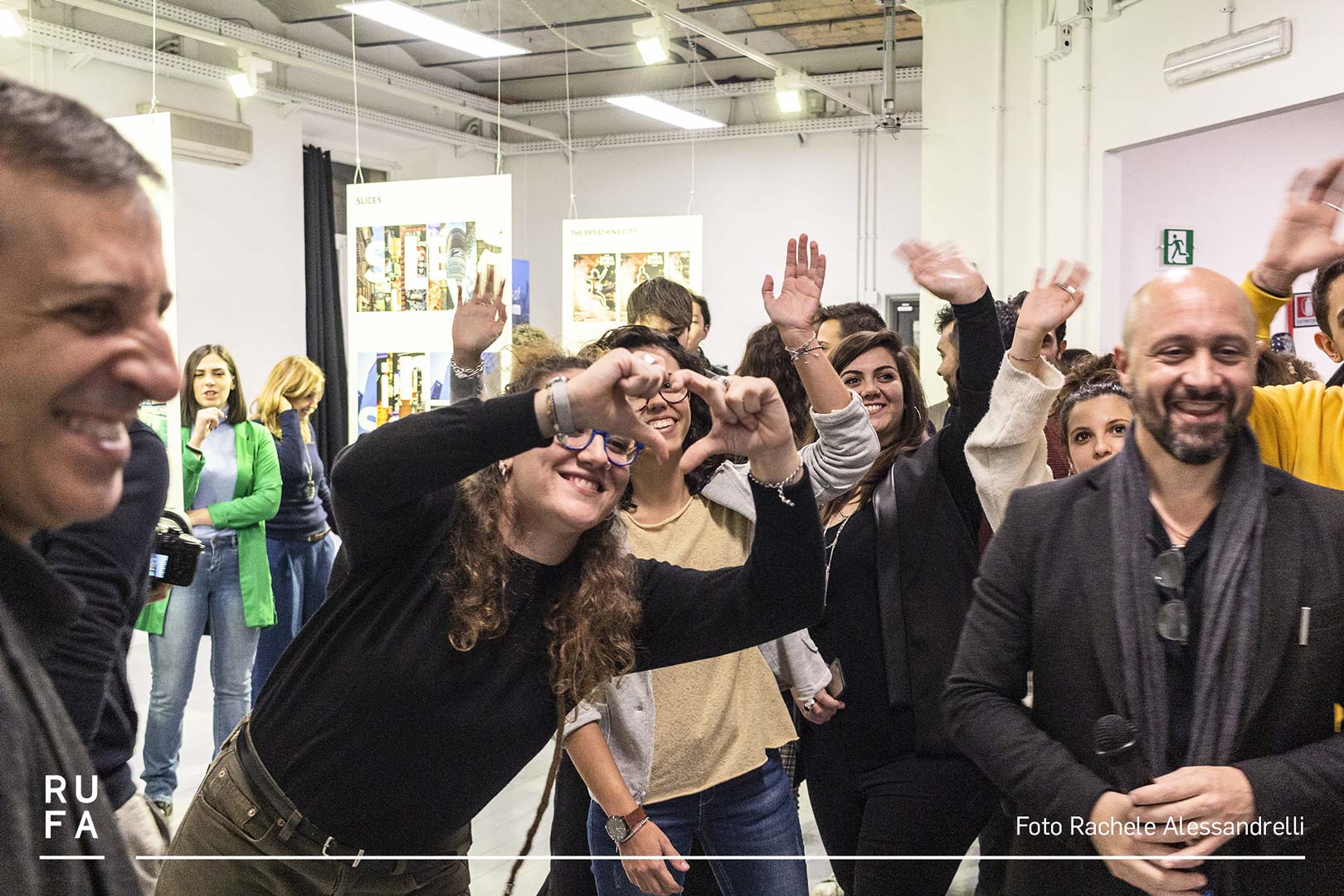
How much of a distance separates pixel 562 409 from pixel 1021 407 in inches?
43.1

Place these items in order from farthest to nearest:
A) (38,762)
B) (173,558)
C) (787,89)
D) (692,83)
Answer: (692,83) → (787,89) → (173,558) → (38,762)

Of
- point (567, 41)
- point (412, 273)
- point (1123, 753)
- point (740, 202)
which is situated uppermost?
point (567, 41)

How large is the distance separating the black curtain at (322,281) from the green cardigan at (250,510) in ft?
18.6

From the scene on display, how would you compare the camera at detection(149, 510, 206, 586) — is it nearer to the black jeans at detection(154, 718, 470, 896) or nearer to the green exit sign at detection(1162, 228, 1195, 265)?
the black jeans at detection(154, 718, 470, 896)

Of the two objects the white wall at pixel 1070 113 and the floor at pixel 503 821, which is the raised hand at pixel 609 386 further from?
the white wall at pixel 1070 113

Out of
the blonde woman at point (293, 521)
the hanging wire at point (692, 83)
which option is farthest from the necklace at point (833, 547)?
the hanging wire at point (692, 83)

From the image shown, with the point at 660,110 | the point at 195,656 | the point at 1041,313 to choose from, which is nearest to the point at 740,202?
the point at 660,110

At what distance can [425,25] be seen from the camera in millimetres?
7074

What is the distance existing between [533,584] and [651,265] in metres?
6.31

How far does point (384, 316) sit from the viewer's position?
20.0 feet

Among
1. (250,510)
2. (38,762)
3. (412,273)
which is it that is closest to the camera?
(38,762)

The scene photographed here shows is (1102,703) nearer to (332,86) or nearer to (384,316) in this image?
(384,316)

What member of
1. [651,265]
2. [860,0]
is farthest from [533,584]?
[860,0]

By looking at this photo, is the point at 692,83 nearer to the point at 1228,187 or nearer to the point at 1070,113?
the point at 1228,187
